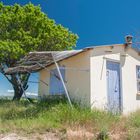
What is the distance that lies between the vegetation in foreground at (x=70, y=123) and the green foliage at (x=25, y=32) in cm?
867

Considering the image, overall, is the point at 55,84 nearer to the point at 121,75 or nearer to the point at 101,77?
the point at 101,77

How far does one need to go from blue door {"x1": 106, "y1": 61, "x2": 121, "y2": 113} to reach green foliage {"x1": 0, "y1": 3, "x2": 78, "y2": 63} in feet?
27.1

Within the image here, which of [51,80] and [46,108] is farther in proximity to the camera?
[51,80]

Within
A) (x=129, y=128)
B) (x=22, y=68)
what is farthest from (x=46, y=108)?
(x=129, y=128)

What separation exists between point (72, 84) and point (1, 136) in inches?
223

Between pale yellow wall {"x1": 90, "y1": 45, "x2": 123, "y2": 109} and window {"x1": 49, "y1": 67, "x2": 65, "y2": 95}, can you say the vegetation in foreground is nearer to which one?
pale yellow wall {"x1": 90, "y1": 45, "x2": 123, "y2": 109}

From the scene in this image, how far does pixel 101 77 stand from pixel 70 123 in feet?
13.7

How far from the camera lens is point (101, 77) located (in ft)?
49.5

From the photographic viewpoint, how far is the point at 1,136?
34.4ft

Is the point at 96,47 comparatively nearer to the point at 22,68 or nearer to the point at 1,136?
the point at 22,68

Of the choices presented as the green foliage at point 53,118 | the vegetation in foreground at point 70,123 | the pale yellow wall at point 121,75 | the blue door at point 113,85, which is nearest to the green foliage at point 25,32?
the pale yellow wall at point 121,75

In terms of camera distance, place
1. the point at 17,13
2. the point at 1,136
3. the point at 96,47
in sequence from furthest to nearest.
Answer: the point at 17,13 → the point at 96,47 → the point at 1,136

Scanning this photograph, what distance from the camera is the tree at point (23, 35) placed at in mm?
22047

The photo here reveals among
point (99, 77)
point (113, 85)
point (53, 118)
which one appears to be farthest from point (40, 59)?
point (113, 85)
